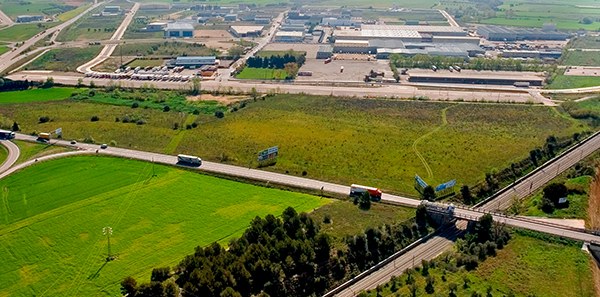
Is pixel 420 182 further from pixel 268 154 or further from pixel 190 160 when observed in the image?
pixel 190 160

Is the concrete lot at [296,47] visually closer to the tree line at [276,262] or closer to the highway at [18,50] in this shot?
the highway at [18,50]

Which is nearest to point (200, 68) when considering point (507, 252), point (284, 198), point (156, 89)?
point (156, 89)

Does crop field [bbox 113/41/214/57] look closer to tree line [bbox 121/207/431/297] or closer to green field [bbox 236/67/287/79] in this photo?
green field [bbox 236/67/287/79]

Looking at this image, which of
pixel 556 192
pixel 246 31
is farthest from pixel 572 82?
pixel 246 31

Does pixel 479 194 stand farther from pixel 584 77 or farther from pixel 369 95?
pixel 584 77

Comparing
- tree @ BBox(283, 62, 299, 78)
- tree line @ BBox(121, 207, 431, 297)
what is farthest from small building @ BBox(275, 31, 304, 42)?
tree line @ BBox(121, 207, 431, 297)

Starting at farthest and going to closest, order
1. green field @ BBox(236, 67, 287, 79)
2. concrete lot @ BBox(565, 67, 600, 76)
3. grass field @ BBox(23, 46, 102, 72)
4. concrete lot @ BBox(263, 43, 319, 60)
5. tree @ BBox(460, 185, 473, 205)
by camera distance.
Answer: concrete lot @ BBox(263, 43, 319, 60)
grass field @ BBox(23, 46, 102, 72)
concrete lot @ BBox(565, 67, 600, 76)
green field @ BBox(236, 67, 287, 79)
tree @ BBox(460, 185, 473, 205)
